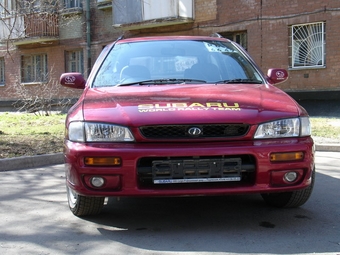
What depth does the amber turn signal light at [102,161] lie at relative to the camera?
3352mm

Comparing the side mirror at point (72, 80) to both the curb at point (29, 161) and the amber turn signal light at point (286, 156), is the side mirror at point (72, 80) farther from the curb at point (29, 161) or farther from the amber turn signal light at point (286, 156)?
the curb at point (29, 161)

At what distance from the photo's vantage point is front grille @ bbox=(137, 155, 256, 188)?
337cm

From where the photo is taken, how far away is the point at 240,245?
3312 mm

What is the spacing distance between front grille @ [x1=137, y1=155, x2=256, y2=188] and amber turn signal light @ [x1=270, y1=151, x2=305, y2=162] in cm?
16

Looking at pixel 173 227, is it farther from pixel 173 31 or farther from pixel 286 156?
pixel 173 31

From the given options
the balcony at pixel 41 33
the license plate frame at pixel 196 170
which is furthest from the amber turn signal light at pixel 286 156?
the balcony at pixel 41 33

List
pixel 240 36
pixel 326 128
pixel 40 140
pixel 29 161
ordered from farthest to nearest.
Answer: pixel 240 36, pixel 326 128, pixel 40 140, pixel 29 161

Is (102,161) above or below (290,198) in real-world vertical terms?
above

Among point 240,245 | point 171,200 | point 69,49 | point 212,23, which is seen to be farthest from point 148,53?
point 69,49

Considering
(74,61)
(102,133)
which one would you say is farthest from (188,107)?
(74,61)

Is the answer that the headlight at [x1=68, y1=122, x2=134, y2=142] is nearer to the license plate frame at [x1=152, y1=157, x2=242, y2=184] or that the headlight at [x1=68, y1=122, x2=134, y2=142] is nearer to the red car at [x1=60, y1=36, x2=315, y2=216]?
the red car at [x1=60, y1=36, x2=315, y2=216]

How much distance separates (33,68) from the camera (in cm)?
2195

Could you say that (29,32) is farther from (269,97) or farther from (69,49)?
(269,97)

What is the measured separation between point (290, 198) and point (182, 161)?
4.27 feet
